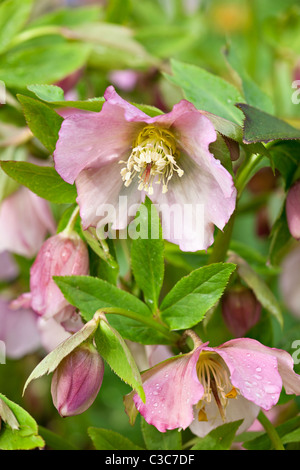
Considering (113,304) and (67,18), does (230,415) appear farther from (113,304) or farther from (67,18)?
(67,18)

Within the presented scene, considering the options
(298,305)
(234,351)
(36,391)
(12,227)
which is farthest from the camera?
(36,391)

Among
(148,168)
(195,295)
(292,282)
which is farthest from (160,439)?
(292,282)

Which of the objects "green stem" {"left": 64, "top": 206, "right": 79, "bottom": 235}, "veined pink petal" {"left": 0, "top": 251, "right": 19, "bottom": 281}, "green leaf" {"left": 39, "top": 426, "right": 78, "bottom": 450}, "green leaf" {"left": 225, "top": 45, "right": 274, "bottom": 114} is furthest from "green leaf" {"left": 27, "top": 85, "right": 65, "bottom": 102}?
"veined pink petal" {"left": 0, "top": 251, "right": 19, "bottom": 281}

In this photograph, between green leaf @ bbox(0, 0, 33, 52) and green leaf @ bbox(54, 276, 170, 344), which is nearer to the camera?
green leaf @ bbox(54, 276, 170, 344)

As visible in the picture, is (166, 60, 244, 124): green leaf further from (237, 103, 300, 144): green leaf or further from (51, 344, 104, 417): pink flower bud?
(51, 344, 104, 417): pink flower bud

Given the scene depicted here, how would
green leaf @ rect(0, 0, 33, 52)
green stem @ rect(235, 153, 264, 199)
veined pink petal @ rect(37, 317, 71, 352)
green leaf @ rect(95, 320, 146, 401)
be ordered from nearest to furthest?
1. green leaf @ rect(95, 320, 146, 401)
2. green stem @ rect(235, 153, 264, 199)
3. veined pink petal @ rect(37, 317, 71, 352)
4. green leaf @ rect(0, 0, 33, 52)
